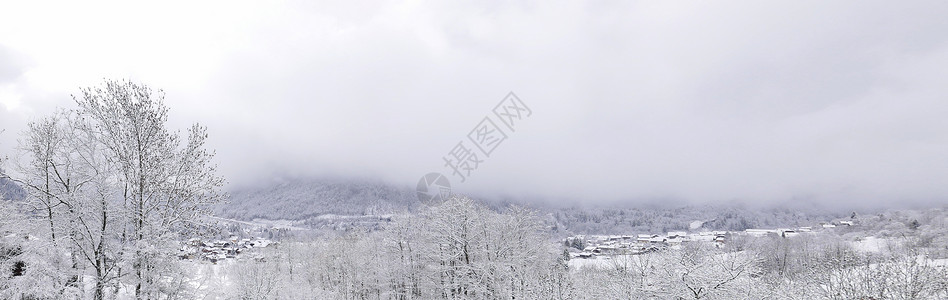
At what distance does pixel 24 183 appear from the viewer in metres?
11.6

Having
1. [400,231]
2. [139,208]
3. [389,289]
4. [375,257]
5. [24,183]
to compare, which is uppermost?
[24,183]

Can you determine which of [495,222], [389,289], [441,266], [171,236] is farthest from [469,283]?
[171,236]

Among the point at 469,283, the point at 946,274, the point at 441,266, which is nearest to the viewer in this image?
the point at 946,274

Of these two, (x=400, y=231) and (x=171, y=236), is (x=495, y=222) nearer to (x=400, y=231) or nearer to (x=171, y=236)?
(x=400, y=231)

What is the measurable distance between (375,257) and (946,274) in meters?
49.3

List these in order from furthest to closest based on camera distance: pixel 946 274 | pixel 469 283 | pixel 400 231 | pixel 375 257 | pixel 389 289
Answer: pixel 375 257 < pixel 389 289 < pixel 400 231 < pixel 469 283 < pixel 946 274

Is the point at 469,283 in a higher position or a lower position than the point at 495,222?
lower

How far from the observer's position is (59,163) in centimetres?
1202

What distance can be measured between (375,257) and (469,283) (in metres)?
24.8

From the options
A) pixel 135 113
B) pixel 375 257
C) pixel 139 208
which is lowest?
pixel 375 257

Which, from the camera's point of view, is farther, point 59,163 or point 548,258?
point 548,258

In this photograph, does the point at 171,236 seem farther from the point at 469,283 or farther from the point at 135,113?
the point at 469,283

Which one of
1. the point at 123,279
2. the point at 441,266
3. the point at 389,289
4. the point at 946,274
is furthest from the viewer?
the point at 389,289

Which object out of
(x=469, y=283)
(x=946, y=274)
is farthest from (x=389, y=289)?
(x=946, y=274)
